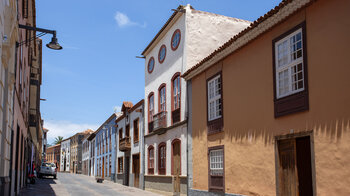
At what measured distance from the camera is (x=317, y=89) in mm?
9656

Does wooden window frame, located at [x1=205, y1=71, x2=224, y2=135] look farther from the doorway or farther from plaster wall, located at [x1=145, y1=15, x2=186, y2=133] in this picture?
the doorway

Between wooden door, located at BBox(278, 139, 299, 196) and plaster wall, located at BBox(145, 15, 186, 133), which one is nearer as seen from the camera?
wooden door, located at BBox(278, 139, 299, 196)

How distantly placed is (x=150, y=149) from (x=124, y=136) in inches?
348

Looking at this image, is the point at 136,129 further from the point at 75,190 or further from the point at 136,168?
the point at 75,190

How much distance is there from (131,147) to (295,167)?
2080 cm

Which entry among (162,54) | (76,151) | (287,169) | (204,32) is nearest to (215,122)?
(287,169)

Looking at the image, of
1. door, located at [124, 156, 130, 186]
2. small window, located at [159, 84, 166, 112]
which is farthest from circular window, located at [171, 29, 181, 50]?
door, located at [124, 156, 130, 186]

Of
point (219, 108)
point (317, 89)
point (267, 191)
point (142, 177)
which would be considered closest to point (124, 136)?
point (142, 177)

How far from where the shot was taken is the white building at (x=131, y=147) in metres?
27.2

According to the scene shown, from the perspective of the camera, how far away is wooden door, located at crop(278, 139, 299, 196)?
10.7 meters

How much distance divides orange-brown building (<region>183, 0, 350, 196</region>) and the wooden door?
0.03 meters

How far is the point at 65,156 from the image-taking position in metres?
93.5

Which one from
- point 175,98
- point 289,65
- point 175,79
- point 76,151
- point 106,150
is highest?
point 175,79

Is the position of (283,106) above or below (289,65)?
below
